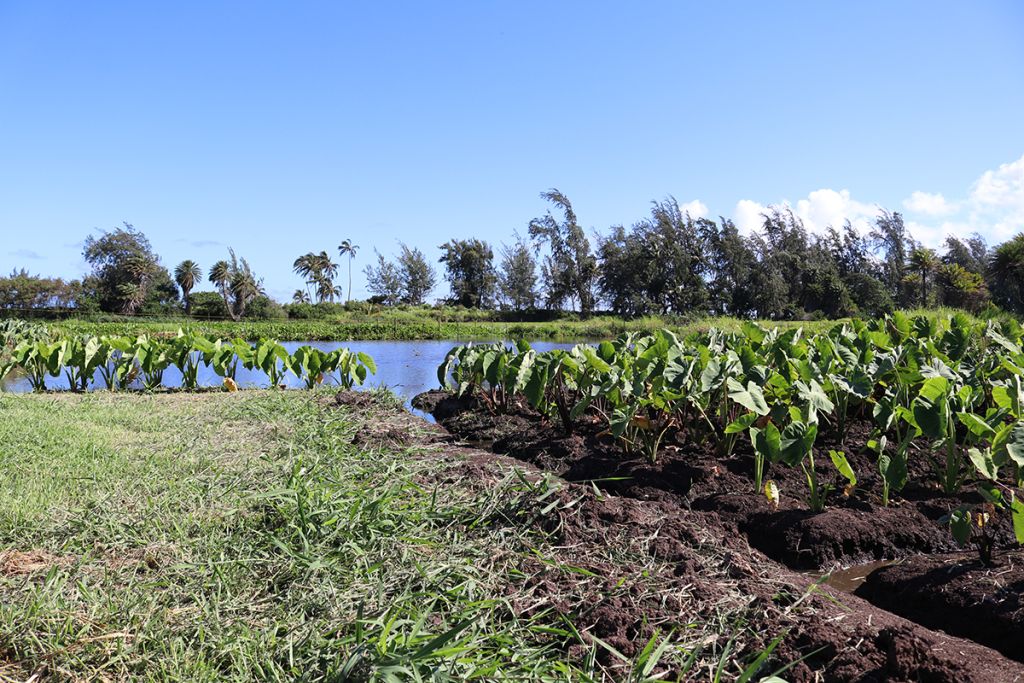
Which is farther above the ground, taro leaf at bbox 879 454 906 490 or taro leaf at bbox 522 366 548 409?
taro leaf at bbox 522 366 548 409

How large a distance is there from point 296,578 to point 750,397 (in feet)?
7.63

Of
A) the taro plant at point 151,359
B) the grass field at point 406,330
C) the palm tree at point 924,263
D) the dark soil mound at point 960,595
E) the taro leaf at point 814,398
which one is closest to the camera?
the dark soil mound at point 960,595

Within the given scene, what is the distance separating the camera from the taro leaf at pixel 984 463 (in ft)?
9.20

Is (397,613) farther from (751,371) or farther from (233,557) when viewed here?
(751,371)

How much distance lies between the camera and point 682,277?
1565 inches

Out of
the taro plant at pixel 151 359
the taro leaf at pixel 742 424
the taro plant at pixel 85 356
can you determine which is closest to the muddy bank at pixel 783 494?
the taro leaf at pixel 742 424

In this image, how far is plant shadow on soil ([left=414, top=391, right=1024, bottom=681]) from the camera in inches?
75.4

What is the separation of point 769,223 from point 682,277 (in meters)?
10.2

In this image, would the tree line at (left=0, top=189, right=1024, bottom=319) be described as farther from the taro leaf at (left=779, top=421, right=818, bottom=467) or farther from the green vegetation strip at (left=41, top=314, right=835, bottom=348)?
the taro leaf at (left=779, top=421, right=818, bottom=467)

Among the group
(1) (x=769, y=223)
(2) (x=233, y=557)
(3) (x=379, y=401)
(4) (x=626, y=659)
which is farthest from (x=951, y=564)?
(1) (x=769, y=223)

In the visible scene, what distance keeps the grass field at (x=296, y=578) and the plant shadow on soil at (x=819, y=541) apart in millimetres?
212

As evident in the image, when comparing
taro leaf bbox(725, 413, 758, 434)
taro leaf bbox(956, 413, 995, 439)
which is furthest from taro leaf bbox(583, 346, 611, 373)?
taro leaf bbox(956, 413, 995, 439)

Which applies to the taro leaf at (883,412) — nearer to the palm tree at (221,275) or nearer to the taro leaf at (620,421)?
the taro leaf at (620,421)

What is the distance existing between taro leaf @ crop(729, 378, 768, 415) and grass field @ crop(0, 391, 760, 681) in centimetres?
121
